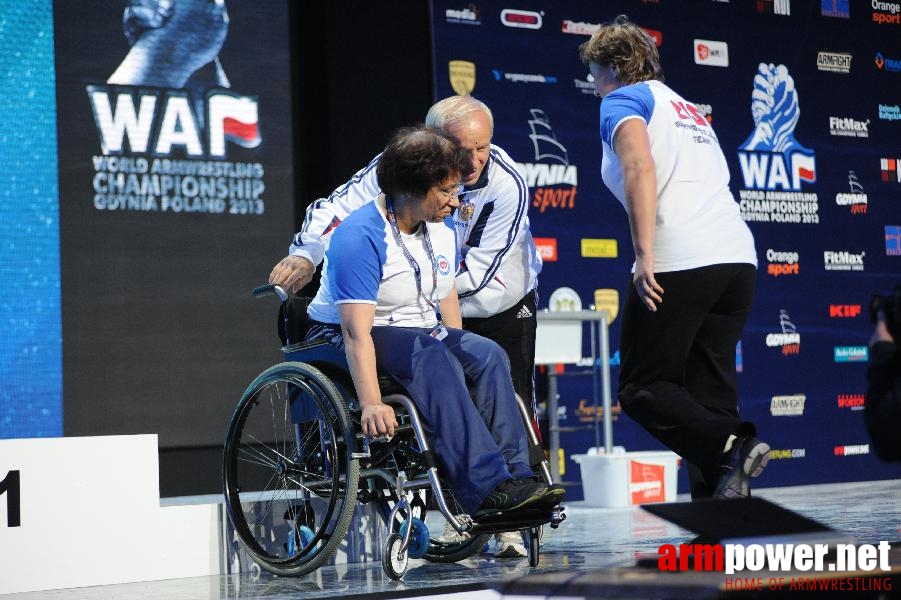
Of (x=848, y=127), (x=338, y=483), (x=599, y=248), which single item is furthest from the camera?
(x=848, y=127)

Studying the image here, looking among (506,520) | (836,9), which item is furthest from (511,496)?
(836,9)

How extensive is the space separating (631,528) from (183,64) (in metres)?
2.67

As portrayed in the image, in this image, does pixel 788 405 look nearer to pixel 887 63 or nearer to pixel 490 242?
pixel 887 63

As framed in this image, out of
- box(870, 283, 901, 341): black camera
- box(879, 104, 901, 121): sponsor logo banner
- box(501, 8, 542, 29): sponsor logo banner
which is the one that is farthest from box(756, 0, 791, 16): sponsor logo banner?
box(870, 283, 901, 341): black camera

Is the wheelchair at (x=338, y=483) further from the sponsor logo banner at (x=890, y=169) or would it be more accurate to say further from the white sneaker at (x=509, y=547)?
the sponsor logo banner at (x=890, y=169)

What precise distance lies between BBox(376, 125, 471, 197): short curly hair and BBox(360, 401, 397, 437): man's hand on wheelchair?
483 mm

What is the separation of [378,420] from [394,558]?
0.35m

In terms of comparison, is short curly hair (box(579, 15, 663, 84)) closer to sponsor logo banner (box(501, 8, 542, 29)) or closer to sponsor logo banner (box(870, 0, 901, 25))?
sponsor logo banner (box(501, 8, 542, 29))

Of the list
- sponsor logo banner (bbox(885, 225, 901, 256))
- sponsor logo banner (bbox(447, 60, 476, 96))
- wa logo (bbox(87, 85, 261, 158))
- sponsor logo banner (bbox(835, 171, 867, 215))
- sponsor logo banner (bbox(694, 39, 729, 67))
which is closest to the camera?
wa logo (bbox(87, 85, 261, 158))

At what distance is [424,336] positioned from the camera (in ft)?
8.38

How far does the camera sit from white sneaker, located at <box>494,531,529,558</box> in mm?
3008

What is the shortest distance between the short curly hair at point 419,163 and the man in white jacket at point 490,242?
0.36m

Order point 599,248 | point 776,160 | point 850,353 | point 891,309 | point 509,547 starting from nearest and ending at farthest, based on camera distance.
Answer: point 891,309 → point 509,547 → point 599,248 → point 776,160 → point 850,353

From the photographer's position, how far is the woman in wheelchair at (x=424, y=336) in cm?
244
